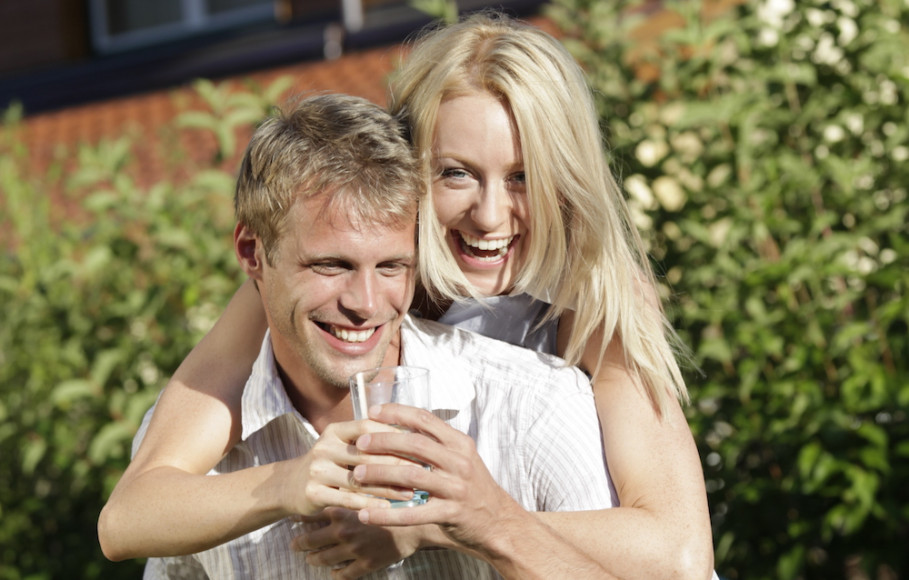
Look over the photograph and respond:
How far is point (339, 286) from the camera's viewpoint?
2512 millimetres

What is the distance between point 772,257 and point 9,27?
9.70 metres

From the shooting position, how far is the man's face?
2.48 meters

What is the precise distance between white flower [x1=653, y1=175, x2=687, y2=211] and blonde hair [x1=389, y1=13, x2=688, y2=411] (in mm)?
842

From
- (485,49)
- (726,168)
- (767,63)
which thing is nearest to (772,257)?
(726,168)

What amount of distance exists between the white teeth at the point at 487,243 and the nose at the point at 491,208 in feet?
0.17

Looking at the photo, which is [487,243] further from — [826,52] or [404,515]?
[826,52]

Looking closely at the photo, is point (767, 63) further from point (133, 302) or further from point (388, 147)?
point (133, 302)

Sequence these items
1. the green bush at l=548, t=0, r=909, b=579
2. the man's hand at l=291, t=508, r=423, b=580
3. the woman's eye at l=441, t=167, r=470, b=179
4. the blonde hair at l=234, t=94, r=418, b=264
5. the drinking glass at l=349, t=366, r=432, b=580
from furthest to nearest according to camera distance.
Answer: the green bush at l=548, t=0, r=909, b=579 < the woman's eye at l=441, t=167, r=470, b=179 < the blonde hair at l=234, t=94, r=418, b=264 < the man's hand at l=291, t=508, r=423, b=580 < the drinking glass at l=349, t=366, r=432, b=580

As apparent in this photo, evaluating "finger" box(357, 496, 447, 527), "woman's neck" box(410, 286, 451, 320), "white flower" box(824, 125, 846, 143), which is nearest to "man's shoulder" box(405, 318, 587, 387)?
"woman's neck" box(410, 286, 451, 320)

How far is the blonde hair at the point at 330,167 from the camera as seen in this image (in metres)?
2.51

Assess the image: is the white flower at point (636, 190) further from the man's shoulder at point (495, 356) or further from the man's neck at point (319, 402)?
the man's neck at point (319, 402)

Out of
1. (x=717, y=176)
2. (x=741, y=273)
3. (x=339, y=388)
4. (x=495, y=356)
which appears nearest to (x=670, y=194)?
(x=717, y=176)

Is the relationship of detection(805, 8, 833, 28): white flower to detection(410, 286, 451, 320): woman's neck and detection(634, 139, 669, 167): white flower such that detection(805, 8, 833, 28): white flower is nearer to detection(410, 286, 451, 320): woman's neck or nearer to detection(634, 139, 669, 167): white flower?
detection(634, 139, 669, 167): white flower

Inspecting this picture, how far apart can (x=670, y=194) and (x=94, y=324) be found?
225 cm
